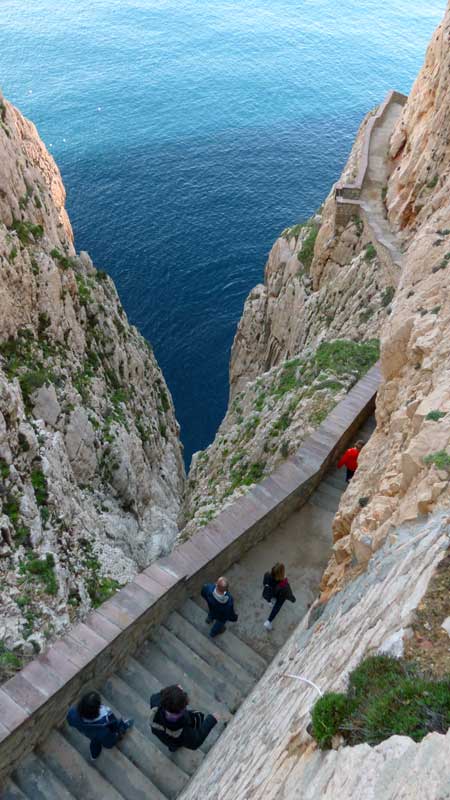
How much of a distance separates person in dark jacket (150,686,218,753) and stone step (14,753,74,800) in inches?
55.9

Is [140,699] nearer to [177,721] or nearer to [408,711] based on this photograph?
[177,721]

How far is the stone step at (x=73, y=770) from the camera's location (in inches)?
279

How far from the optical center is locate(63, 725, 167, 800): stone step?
7133mm

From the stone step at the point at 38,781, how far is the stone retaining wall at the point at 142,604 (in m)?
0.14

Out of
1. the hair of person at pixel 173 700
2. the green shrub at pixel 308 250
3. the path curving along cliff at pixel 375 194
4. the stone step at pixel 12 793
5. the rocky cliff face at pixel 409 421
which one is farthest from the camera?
the green shrub at pixel 308 250

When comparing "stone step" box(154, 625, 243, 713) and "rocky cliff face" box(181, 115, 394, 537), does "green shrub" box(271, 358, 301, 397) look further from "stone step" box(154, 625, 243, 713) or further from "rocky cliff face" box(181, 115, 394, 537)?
"stone step" box(154, 625, 243, 713)

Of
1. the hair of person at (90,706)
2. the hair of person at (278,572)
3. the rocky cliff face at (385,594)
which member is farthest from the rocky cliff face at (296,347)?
the hair of person at (90,706)

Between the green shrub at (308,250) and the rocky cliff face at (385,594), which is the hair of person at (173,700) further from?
the green shrub at (308,250)

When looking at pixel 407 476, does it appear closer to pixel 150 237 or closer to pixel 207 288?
pixel 207 288

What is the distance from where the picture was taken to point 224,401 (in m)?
38.1

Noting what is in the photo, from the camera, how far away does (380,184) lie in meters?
25.2

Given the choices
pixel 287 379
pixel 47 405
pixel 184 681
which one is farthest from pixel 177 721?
pixel 287 379

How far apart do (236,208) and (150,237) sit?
8.63 meters

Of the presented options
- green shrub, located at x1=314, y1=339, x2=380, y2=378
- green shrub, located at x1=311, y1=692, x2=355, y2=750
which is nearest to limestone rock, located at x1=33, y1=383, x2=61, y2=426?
green shrub, located at x1=314, y1=339, x2=380, y2=378
